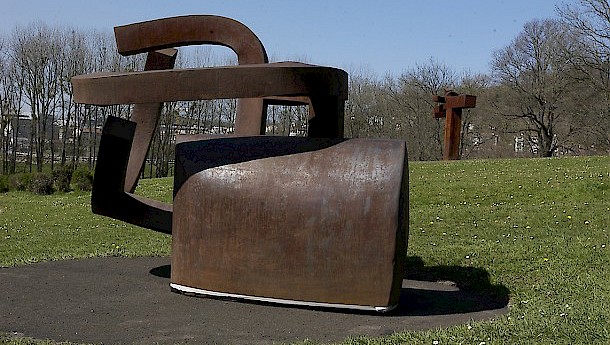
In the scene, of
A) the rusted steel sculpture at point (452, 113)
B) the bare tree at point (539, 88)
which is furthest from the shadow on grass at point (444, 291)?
the bare tree at point (539, 88)

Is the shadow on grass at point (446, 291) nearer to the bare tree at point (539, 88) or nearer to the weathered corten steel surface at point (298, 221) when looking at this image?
the weathered corten steel surface at point (298, 221)

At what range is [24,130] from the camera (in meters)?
50.5

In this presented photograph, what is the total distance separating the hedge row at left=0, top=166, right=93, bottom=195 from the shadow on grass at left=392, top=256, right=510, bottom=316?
2225 cm

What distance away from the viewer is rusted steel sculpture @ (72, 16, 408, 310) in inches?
320

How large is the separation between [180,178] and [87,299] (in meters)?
1.71

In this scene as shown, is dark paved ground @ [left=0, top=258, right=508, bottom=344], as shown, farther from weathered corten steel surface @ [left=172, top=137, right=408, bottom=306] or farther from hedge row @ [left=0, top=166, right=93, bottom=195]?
hedge row @ [left=0, top=166, right=93, bottom=195]

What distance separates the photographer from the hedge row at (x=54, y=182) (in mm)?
31109

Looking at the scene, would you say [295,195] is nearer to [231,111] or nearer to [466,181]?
[466,181]

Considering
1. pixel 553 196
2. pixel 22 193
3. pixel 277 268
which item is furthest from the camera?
pixel 22 193

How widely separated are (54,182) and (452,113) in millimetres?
16062

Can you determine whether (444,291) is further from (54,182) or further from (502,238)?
(54,182)

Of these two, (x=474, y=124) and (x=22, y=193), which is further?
(x=474, y=124)

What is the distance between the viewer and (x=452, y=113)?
28.3 metres

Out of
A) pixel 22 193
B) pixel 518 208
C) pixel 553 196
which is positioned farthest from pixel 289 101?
pixel 22 193
